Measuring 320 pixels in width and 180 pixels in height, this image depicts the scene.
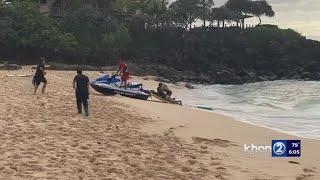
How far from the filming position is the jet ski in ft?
71.0

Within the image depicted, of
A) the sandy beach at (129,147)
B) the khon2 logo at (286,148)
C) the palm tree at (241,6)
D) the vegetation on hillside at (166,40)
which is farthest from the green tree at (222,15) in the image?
the khon2 logo at (286,148)

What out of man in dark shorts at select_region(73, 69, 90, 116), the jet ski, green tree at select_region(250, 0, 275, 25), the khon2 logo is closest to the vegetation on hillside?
green tree at select_region(250, 0, 275, 25)

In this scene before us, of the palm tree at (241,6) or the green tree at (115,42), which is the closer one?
the green tree at (115,42)

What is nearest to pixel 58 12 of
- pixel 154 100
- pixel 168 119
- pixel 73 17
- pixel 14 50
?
pixel 73 17

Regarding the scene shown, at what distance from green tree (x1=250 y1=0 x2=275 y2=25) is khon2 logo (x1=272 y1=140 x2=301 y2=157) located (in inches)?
2875

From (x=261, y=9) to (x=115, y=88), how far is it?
66727 millimetres

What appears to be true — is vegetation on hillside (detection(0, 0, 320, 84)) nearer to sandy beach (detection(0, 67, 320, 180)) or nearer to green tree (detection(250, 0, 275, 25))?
green tree (detection(250, 0, 275, 25))

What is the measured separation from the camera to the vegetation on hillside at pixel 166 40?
53812 millimetres

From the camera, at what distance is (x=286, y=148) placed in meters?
11.5

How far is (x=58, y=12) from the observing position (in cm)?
6625

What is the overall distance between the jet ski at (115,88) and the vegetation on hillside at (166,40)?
28.3 meters

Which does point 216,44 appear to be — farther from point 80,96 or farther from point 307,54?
point 80,96

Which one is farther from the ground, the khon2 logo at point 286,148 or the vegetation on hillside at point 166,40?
the vegetation on hillside at point 166,40

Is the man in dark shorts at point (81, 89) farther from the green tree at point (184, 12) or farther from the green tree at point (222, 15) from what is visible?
the green tree at point (222, 15)
